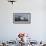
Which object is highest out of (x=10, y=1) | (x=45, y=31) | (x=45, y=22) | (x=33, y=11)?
(x=10, y=1)

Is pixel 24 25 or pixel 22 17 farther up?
pixel 22 17

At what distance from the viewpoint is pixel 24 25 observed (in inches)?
198

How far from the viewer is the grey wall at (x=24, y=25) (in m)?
5.00

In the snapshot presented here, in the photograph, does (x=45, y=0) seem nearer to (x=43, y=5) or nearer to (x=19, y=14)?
(x=43, y=5)

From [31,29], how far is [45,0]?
3.90 ft

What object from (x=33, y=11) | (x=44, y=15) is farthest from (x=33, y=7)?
(x=44, y=15)

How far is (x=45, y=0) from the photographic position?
5035 mm

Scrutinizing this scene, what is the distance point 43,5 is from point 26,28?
3.47ft

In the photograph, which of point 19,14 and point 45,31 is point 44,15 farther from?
point 19,14

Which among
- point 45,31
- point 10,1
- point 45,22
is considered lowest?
point 45,31

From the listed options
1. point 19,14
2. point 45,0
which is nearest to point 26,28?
point 19,14

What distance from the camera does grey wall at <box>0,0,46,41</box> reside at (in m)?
5.00

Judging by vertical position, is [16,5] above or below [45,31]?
above

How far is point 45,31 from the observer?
199 inches
